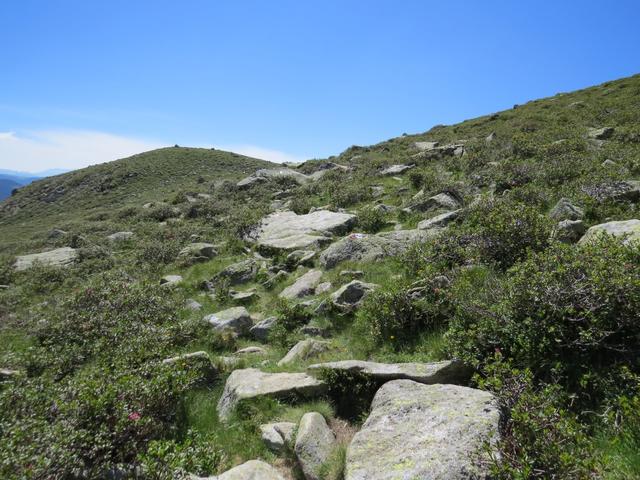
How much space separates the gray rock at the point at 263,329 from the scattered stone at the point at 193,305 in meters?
2.64

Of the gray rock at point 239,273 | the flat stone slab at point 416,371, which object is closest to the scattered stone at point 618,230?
the flat stone slab at point 416,371

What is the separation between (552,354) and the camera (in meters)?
5.18

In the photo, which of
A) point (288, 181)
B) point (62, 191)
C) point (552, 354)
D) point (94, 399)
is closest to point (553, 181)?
point (552, 354)

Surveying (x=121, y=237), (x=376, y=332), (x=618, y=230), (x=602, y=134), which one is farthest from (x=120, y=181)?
(x=618, y=230)

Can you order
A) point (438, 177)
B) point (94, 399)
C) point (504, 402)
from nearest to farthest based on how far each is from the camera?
1. point (504, 402)
2. point (94, 399)
3. point (438, 177)

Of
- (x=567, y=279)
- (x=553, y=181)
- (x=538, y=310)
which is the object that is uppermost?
(x=553, y=181)

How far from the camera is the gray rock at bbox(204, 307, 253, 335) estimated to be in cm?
1016

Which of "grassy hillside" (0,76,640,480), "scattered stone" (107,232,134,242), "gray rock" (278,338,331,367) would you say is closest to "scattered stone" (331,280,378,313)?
"grassy hillside" (0,76,640,480)

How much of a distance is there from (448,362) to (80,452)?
5005mm

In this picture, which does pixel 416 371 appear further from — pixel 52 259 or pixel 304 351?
pixel 52 259

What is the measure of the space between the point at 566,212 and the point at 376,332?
6418 millimetres

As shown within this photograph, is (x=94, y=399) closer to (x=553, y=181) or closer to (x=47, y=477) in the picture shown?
(x=47, y=477)

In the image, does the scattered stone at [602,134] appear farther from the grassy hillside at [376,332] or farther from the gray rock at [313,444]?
the gray rock at [313,444]

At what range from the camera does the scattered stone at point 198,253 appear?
54.8ft
